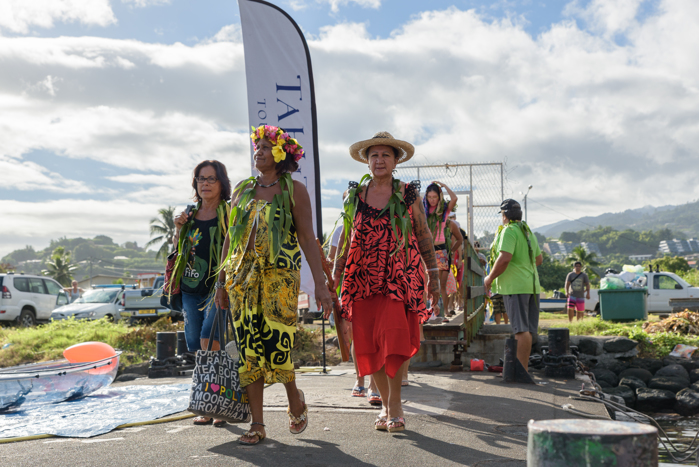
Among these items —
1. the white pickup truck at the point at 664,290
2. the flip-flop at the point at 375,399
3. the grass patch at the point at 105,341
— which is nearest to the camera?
the flip-flop at the point at 375,399

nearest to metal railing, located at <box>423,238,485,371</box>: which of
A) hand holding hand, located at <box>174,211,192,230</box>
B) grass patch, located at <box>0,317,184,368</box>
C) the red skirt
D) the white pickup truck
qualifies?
the red skirt

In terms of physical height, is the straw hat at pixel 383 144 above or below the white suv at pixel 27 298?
above

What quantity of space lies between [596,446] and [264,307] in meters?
2.33

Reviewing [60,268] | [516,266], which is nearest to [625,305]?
[516,266]

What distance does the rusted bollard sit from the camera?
155 centimetres

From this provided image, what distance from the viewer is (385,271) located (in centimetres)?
412

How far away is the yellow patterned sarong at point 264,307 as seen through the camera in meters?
3.56

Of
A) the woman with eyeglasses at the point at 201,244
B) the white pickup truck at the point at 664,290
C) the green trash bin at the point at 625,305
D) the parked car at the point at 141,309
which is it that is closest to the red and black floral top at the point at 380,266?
the woman with eyeglasses at the point at 201,244

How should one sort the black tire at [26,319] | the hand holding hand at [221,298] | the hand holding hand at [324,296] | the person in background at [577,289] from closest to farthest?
the hand holding hand at [324,296] → the hand holding hand at [221,298] → the person in background at [577,289] → the black tire at [26,319]

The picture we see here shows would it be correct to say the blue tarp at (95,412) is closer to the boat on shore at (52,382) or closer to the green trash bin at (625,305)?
the boat on shore at (52,382)

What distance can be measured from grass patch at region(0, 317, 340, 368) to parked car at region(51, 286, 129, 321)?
4.27 meters

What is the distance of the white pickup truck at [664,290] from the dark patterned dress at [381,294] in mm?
17944

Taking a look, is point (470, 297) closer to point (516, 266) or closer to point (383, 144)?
point (516, 266)

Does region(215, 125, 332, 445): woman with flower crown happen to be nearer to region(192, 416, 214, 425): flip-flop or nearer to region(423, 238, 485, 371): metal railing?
region(192, 416, 214, 425): flip-flop
